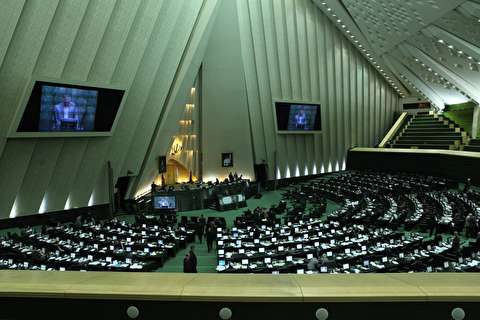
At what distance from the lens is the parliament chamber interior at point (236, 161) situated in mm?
2631

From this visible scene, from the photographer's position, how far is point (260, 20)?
27766 millimetres

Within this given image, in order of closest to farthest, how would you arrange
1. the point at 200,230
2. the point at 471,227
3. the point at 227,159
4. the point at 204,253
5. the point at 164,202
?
1. the point at 204,253
2. the point at 471,227
3. the point at 200,230
4. the point at 164,202
5. the point at 227,159

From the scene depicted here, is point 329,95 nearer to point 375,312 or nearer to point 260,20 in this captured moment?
point 260,20

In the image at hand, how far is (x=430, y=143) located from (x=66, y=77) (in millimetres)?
32210

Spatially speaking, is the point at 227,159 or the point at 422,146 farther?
the point at 422,146

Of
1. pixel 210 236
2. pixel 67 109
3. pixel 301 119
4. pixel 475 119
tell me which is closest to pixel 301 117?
pixel 301 119

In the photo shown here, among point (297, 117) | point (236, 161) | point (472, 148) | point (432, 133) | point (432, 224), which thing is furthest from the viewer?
point (432, 133)

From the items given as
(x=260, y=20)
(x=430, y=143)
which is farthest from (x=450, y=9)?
(x=430, y=143)

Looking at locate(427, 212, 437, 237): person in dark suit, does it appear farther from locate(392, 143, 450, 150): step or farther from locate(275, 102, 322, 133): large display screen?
locate(392, 143, 450, 150): step

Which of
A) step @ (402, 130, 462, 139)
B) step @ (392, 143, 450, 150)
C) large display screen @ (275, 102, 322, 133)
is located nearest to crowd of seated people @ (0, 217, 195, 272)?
large display screen @ (275, 102, 322, 133)

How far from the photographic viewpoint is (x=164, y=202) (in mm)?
23531

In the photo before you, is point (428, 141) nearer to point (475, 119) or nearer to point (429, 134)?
point (429, 134)

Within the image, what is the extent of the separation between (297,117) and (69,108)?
714 inches

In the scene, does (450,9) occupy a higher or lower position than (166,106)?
higher
